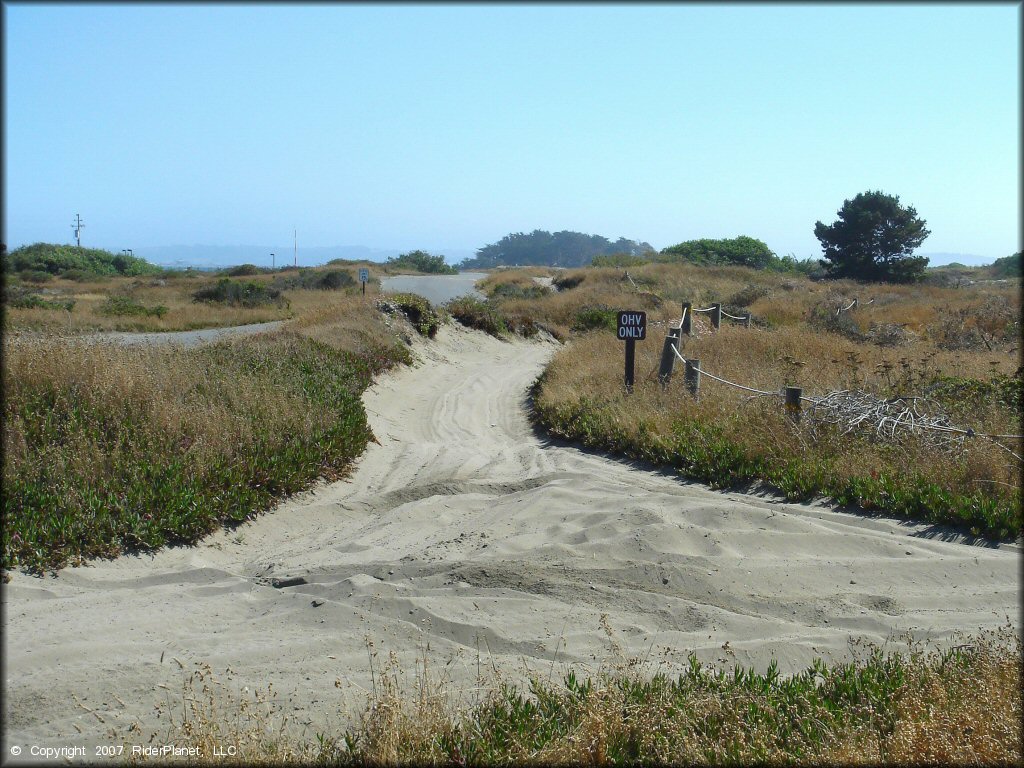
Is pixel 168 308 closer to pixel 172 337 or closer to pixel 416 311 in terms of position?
pixel 172 337

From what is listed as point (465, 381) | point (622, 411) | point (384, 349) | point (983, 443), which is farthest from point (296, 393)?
point (983, 443)

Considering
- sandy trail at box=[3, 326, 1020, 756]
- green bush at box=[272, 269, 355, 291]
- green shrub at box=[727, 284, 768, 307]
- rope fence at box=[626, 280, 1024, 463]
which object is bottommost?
sandy trail at box=[3, 326, 1020, 756]

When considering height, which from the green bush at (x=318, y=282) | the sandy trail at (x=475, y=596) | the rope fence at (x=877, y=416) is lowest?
the sandy trail at (x=475, y=596)

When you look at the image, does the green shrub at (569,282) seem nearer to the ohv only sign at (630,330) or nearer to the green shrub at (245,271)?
the ohv only sign at (630,330)

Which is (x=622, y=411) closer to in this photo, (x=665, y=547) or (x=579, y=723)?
(x=665, y=547)

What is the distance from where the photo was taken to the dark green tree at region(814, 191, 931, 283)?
36656 mm

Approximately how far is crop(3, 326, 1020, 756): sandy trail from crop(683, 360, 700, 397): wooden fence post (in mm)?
2849

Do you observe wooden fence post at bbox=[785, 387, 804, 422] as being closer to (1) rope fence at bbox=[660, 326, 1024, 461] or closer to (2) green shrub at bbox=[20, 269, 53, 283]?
(1) rope fence at bbox=[660, 326, 1024, 461]

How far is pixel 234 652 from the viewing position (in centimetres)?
454

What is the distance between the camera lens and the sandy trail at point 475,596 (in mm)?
4301

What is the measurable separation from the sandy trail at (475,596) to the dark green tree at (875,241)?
3453 centimetres

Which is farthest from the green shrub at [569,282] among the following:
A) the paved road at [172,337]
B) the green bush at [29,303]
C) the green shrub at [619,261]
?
the green bush at [29,303]

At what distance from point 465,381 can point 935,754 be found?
43.3ft

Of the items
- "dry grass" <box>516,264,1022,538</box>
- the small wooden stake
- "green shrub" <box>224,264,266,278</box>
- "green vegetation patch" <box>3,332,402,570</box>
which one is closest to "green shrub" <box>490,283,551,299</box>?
"dry grass" <box>516,264,1022,538</box>
